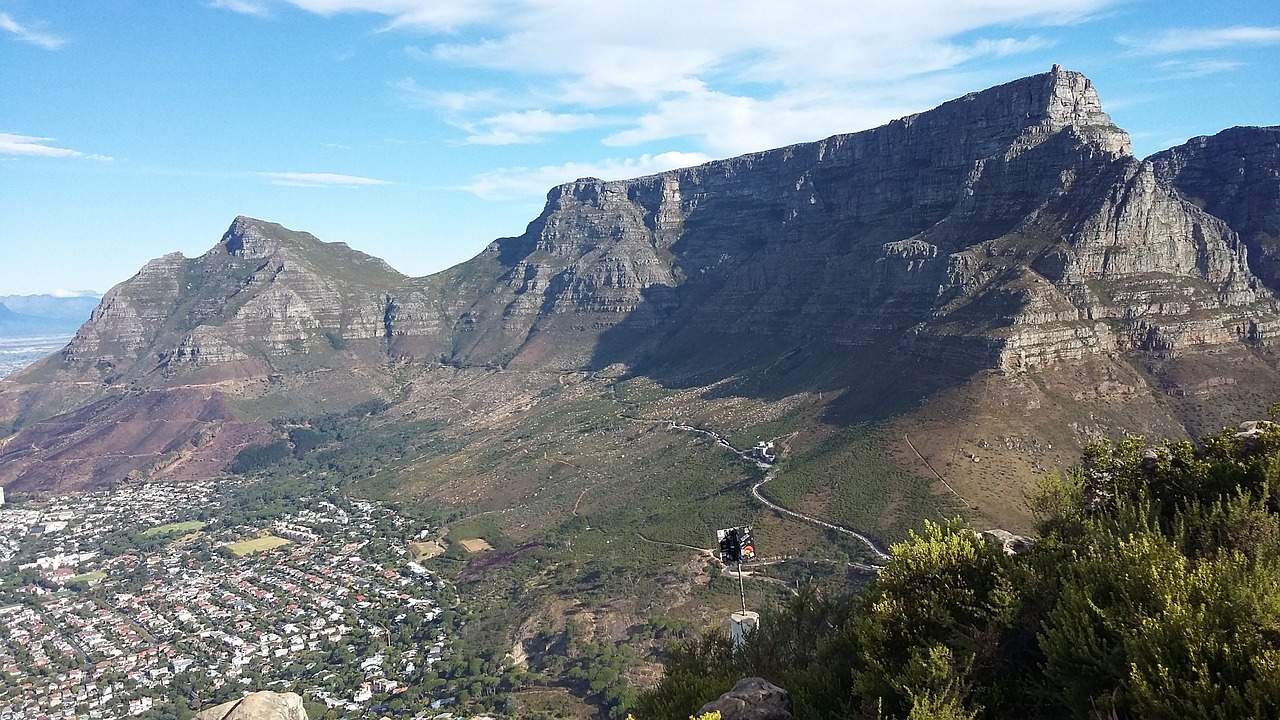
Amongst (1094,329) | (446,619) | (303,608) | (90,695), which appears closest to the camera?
(90,695)

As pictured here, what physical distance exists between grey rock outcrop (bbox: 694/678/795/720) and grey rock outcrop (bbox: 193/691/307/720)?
13.7 m

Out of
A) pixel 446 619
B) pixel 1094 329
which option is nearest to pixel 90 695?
pixel 446 619

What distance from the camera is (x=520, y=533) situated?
4631 inches

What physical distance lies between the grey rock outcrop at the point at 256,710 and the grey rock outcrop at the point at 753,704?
13715 millimetres

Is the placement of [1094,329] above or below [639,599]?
above

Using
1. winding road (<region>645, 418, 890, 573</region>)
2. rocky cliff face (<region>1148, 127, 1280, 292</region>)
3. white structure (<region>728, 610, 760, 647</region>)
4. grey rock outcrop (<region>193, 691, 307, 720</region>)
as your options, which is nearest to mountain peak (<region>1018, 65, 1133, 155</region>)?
rocky cliff face (<region>1148, 127, 1280, 292</region>)

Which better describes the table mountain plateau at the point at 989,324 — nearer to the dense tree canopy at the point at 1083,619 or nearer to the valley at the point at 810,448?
the valley at the point at 810,448

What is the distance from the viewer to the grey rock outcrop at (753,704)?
23422 mm

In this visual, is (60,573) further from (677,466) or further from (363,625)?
(677,466)

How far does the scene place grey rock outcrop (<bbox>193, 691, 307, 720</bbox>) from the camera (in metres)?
22.5

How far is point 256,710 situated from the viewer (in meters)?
22.7

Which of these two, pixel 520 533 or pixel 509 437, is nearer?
pixel 520 533

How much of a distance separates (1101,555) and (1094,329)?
106 m

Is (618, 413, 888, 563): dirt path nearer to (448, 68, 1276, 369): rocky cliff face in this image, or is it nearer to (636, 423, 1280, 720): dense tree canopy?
(448, 68, 1276, 369): rocky cliff face
